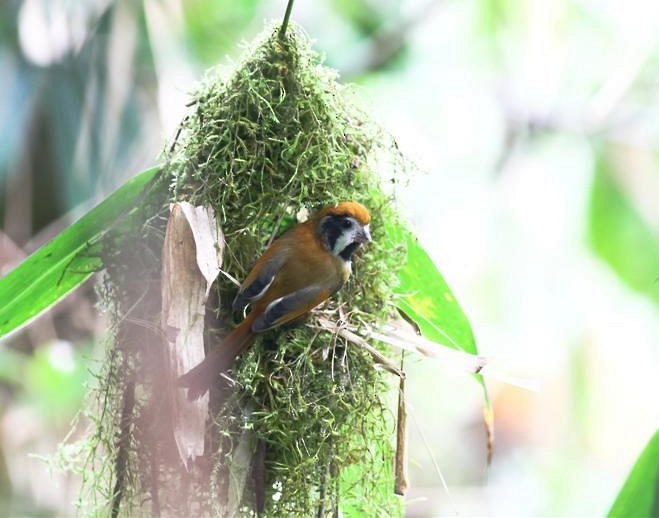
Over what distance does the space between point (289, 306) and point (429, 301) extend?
381 millimetres

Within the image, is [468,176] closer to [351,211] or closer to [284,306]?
[351,211]

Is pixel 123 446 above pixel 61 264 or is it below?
below

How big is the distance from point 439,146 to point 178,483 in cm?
266

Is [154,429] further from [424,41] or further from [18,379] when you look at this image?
[424,41]

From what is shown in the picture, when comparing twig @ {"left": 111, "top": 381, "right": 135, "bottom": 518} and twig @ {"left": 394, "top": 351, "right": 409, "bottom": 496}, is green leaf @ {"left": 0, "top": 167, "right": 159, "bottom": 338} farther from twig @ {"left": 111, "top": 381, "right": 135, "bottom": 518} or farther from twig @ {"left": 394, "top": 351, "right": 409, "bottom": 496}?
twig @ {"left": 394, "top": 351, "right": 409, "bottom": 496}

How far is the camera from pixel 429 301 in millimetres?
1784

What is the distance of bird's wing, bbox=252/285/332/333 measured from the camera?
1.51 m

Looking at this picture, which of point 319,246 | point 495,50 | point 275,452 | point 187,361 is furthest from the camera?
point 495,50

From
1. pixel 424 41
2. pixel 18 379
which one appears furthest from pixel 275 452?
pixel 424 41

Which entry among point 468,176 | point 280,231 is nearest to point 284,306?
point 280,231

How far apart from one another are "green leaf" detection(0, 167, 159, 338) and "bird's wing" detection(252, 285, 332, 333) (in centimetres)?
40

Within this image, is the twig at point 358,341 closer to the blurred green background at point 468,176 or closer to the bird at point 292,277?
the bird at point 292,277

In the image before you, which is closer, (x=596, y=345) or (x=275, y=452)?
(x=275, y=452)

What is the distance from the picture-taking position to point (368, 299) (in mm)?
1740
